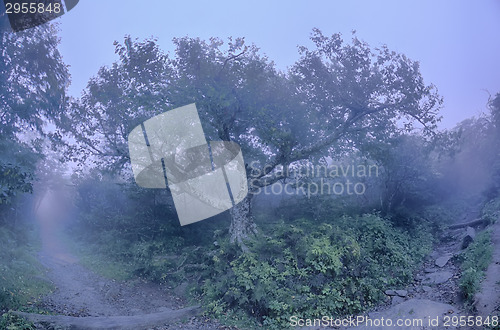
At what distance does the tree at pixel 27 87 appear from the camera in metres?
10.2

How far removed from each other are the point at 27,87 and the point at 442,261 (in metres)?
16.9

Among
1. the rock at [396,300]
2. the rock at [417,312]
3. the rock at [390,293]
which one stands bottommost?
the rock at [396,300]

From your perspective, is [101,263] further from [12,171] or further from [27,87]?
[27,87]

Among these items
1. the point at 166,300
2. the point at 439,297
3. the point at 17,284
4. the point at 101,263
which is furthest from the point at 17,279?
the point at 439,297

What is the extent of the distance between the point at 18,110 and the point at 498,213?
20.9m

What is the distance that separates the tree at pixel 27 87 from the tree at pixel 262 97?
128 cm

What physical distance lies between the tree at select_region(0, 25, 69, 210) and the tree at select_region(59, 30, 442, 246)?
4.19 feet

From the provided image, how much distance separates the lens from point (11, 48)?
34.6 ft

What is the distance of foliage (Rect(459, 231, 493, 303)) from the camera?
682cm

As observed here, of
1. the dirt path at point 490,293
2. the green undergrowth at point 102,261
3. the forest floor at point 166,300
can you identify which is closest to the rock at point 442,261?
the forest floor at point 166,300

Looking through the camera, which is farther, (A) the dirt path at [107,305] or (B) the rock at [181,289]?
(B) the rock at [181,289]

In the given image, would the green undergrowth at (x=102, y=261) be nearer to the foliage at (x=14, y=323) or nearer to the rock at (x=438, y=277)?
the foliage at (x=14, y=323)

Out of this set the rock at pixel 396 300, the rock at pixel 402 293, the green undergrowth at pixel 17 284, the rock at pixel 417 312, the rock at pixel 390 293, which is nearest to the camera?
the green undergrowth at pixel 17 284

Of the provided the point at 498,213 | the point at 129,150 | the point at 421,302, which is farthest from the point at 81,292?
the point at 498,213
